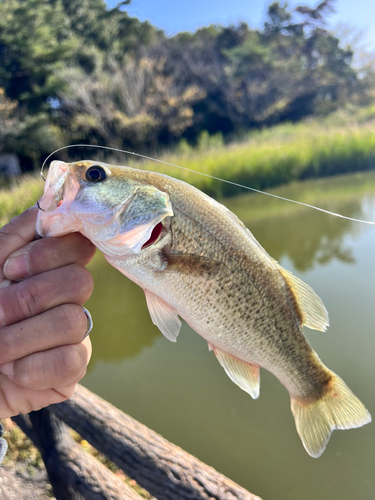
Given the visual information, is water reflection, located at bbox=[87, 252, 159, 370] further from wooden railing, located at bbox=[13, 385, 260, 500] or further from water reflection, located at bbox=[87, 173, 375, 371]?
wooden railing, located at bbox=[13, 385, 260, 500]

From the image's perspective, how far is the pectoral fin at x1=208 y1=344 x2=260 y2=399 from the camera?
1011mm

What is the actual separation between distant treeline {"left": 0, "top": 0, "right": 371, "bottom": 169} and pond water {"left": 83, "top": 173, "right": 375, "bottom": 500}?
10621 mm

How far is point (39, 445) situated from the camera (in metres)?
2.14

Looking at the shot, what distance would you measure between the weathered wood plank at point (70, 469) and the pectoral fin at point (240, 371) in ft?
3.72

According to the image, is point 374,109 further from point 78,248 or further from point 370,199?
point 78,248

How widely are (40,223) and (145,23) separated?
21629 mm

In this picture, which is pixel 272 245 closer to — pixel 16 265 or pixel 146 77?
Answer: pixel 16 265

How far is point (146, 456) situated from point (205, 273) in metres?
1.18

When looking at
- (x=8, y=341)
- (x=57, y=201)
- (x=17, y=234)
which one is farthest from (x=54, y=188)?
(x=8, y=341)

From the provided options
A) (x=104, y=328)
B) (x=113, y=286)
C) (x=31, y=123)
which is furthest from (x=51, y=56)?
(x=104, y=328)

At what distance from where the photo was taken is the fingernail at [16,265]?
0.90m

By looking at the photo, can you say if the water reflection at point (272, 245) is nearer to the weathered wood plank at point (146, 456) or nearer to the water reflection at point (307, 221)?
the water reflection at point (307, 221)

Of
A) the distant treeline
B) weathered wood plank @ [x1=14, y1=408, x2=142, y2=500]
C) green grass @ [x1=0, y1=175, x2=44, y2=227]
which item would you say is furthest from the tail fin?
the distant treeline

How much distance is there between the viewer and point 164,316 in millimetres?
979
